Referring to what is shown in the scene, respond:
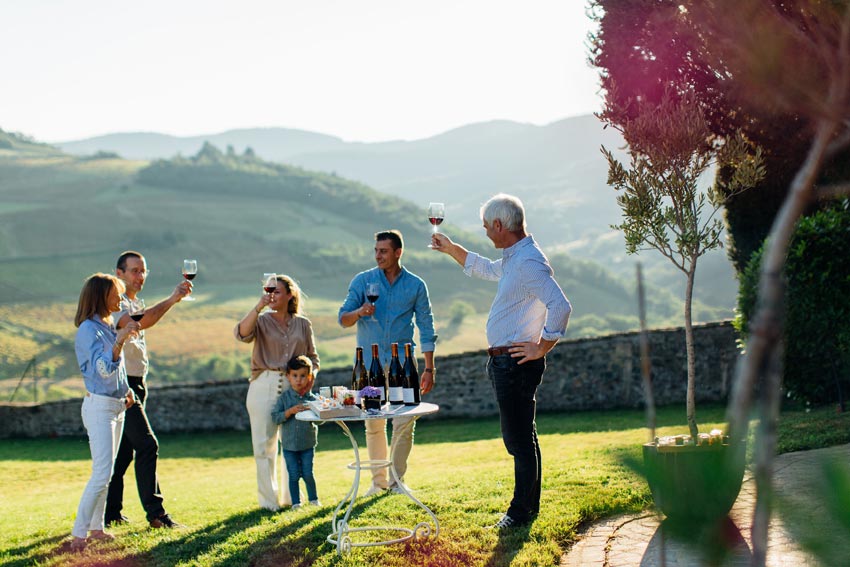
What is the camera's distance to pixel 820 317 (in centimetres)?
1038

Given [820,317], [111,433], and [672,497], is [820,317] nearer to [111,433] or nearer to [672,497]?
[111,433]

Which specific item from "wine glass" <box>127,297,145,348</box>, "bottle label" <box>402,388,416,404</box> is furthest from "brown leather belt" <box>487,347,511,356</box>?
"wine glass" <box>127,297,145,348</box>

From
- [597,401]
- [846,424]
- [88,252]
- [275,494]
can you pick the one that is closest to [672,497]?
[275,494]

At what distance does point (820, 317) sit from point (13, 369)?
58538 millimetres

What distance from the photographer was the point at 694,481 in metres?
1.52

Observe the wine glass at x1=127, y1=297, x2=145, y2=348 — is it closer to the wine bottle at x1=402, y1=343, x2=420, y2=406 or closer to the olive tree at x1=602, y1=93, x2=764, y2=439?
the wine bottle at x1=402, y1=343, x2=420, y2=406

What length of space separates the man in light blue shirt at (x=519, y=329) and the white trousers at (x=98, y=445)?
2.61m

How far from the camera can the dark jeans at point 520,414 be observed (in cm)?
553

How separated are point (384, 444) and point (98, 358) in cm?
237

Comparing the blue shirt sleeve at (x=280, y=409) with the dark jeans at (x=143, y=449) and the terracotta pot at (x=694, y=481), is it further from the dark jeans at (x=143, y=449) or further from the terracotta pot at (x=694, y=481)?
the terracotta pot at (x=694, y=481)

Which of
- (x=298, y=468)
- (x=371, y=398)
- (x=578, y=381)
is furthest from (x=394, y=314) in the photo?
(x=578, y=381)

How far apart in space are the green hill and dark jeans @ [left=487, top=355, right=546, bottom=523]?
50.5 m

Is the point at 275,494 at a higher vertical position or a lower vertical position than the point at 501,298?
lower

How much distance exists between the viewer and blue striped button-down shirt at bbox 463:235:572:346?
5.36 metres
